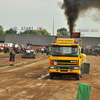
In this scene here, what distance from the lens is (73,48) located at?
12969mm

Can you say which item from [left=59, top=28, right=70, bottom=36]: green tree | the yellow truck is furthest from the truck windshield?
[left=59, top=28, right=70, bottom=36]: green tree

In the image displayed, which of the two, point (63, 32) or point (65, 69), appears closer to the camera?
point (65, 69)

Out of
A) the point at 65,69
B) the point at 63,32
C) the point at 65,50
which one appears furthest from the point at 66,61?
the point at 63,32

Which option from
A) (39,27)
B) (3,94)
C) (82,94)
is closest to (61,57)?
(3,94)

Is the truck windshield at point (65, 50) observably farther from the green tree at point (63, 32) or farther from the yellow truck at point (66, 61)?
the green tree at point (63, 32)

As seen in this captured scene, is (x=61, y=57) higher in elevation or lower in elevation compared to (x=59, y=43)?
lower

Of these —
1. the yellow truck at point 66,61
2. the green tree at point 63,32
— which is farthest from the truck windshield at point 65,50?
the green tree at point 63,32

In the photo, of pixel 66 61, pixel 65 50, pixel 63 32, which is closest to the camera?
pixel 66 61

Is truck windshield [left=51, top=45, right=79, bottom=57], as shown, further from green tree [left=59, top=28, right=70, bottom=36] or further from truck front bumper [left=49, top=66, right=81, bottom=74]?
green tree [left=59, top=28, right=70, bottom=36]

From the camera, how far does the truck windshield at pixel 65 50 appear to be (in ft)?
42.0

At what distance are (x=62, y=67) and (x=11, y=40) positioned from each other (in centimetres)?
7380

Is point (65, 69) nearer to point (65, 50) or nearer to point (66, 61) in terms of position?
point (66, 61)

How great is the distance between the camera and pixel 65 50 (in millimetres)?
12938

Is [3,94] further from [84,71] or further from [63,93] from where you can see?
[84,71]
